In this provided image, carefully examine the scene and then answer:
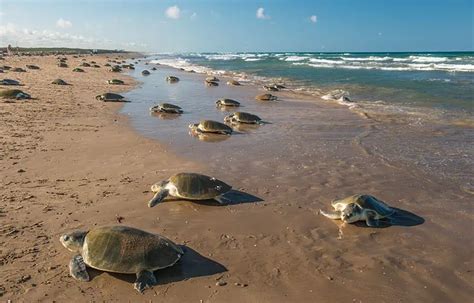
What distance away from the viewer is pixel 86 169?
9133 mm

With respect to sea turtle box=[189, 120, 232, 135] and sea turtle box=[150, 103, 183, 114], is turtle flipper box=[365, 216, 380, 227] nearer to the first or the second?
sea turtle box=[189, 120, 232, 135]

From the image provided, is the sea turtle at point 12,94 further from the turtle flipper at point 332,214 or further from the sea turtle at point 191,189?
the turtle flipper at point 332,214

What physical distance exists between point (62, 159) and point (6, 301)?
5.62 m

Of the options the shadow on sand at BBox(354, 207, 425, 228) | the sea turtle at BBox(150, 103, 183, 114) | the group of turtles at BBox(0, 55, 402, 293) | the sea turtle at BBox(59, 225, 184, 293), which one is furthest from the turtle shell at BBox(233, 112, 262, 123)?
the sea turtle at BBox(59, 225, 184, 293)

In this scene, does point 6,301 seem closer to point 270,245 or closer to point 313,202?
point 270,245

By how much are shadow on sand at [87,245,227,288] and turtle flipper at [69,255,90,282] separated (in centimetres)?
9

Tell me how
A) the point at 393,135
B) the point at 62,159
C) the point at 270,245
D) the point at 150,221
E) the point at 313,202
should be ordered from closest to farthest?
the point at 270,245 < the point at 150,221 < the point at 313,202 < the point at 62,159 < the point at 393,135

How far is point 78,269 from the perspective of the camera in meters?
5.13

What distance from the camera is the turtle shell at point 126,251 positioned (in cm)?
508

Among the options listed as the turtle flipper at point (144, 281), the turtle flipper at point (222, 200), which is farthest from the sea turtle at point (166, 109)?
the turtle flipper at point (144, 281)

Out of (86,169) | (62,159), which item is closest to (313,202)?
(86,169)

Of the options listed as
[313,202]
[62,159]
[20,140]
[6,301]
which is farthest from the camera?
[20,140]

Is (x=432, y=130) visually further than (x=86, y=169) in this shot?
Yes

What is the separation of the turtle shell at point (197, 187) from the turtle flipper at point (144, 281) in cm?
240
